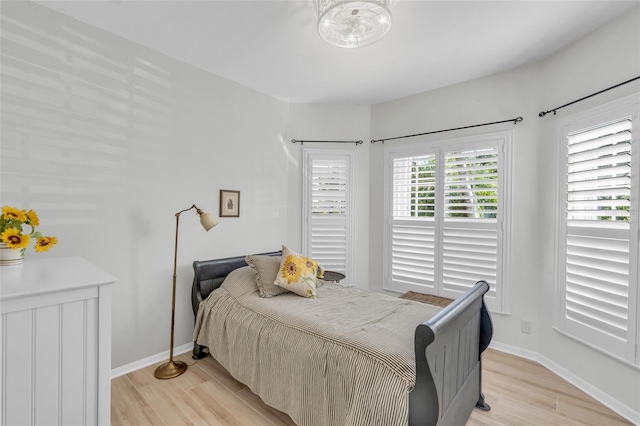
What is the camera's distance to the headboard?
107 inches

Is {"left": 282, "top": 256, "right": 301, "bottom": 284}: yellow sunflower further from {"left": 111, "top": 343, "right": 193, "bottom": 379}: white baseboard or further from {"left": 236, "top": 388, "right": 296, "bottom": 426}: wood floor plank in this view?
{"left": 111, "top": 343, "right": 193, "bottom": 379}: white baseboard

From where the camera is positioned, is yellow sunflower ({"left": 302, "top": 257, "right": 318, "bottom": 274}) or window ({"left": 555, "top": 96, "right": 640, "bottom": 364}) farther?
yellow sunflower ({"left": 302, "top": 257, "right": 318, "bottom": 274})

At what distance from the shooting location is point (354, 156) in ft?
12.6

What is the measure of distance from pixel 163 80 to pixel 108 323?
2.22 metres

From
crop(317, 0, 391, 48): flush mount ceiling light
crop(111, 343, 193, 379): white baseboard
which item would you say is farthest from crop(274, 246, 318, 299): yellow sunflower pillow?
crop(317, 0, 391, 48): flush mount ceiling light

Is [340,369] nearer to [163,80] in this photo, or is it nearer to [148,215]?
[148,215]


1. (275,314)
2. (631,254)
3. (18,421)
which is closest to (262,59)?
(275,314)

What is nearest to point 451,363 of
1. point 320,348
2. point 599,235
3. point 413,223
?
point 320,348

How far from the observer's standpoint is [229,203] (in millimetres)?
3176

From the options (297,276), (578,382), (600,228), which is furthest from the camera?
(297,276)

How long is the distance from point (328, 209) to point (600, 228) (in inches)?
101

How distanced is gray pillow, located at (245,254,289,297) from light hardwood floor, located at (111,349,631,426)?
736 millimetres

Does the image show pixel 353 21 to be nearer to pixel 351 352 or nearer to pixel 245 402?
pixel 351 352

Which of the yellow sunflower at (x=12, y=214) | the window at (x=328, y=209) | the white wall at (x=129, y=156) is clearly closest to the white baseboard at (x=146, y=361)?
the white wall at (x=129, y=156)
